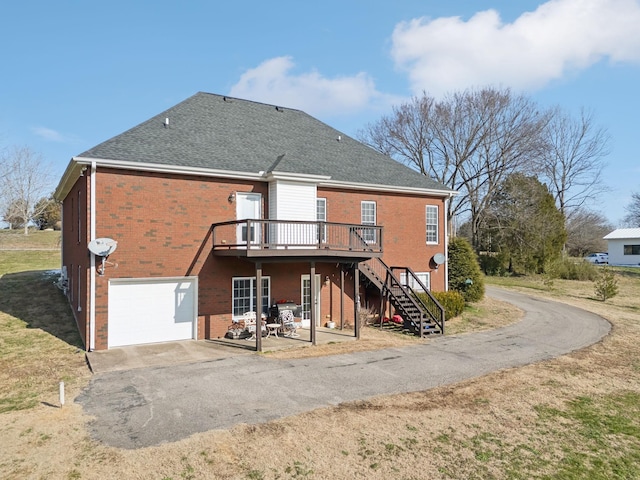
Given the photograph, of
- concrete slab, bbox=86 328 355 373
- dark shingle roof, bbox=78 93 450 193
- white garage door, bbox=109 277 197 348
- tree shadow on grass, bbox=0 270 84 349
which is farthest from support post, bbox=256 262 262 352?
tree shadow on grass, bbox=0 270 84 349

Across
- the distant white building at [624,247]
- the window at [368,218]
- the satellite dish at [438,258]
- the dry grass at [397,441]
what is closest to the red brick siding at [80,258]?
the dry grass at [397,441]

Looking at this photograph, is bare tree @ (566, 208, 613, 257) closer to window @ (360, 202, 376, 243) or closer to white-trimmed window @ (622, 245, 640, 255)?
white-trimmed window @ (622, 245, 640, 255)

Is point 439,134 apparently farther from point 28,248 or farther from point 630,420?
point 28,248

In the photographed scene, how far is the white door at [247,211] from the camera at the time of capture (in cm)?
1558

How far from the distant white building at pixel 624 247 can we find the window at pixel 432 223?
41.3m

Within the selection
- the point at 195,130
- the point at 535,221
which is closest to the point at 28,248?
the point at 195,130

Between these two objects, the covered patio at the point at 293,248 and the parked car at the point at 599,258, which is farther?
the parked car at the point at 599,258

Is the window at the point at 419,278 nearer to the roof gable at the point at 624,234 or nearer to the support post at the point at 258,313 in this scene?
the support post at the point at 258,313

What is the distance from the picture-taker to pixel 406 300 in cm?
1805

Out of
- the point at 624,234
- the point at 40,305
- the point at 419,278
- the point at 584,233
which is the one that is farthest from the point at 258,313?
the point at 584,233

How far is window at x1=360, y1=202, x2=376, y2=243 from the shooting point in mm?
18797

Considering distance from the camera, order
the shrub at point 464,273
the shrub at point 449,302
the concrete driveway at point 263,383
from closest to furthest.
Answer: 1. the concrete driveway at point 263,383
2. the shrub at point 449,302
3. the shrub at point 464,273

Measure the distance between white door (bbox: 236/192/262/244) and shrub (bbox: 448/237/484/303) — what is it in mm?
11637

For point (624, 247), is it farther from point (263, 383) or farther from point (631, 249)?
point (263, 383)
